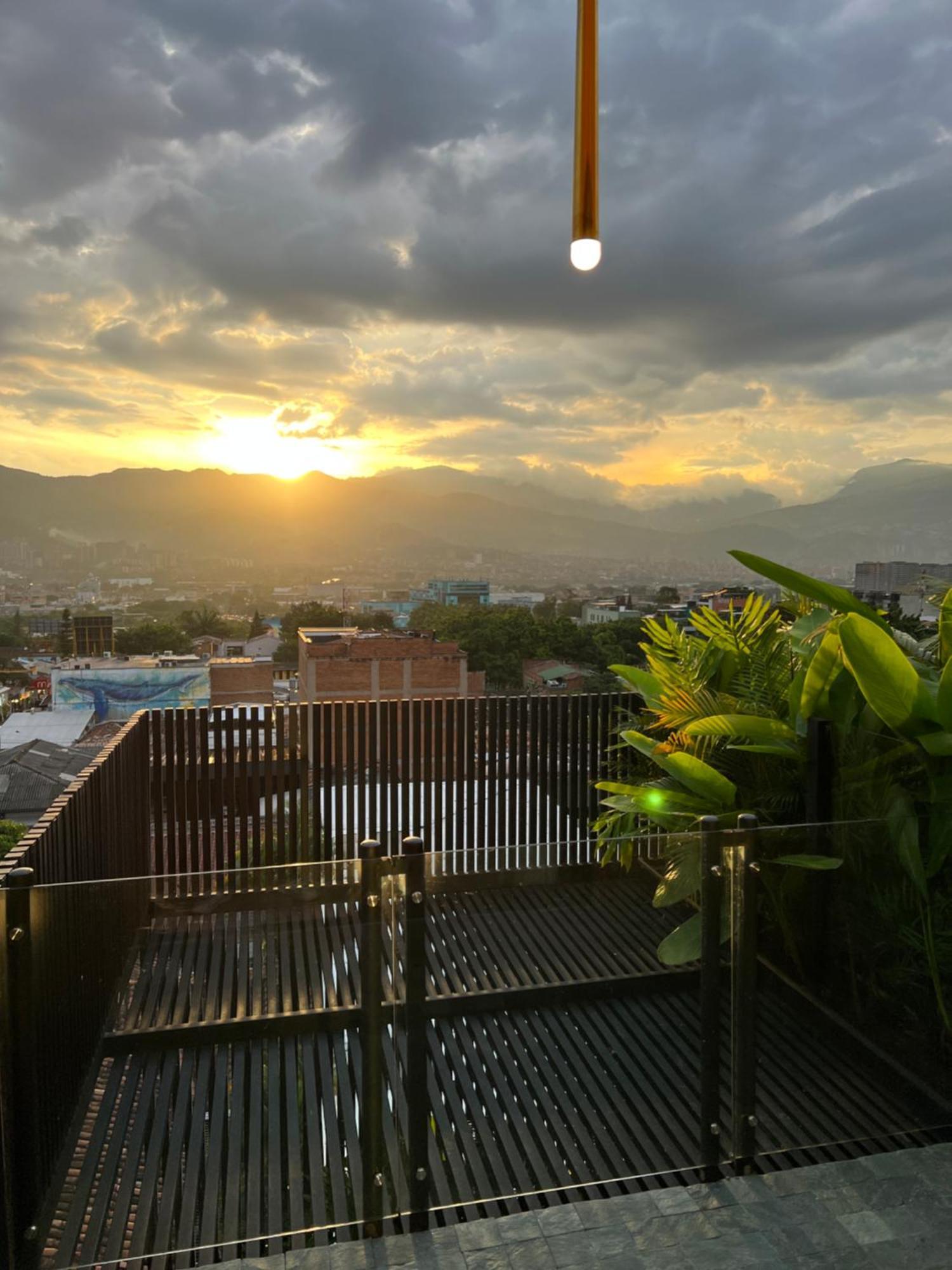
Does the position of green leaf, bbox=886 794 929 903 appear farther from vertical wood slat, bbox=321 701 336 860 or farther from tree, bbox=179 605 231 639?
tree, bbox=179 605 231 639

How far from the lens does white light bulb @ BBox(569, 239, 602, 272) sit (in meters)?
3.23

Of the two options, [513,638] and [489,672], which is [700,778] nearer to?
[489,672]

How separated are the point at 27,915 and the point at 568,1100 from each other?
1372 mm

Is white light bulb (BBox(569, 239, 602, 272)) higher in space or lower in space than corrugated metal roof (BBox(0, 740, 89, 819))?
higher

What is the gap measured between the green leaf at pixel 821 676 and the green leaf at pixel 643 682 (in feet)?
3.39

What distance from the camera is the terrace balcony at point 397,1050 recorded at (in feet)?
6.19

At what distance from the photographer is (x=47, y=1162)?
184cm

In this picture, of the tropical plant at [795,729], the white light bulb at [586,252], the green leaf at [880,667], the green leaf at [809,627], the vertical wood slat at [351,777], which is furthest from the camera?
the vertical wood slat at [351,777]

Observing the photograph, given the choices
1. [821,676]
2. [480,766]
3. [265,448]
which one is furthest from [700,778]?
[265,448]

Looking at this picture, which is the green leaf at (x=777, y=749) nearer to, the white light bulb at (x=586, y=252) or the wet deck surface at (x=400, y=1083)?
the wet deck surface at (x=400, y=1083)

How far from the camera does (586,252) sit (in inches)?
128

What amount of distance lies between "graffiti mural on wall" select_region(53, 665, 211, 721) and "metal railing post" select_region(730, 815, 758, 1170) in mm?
11228

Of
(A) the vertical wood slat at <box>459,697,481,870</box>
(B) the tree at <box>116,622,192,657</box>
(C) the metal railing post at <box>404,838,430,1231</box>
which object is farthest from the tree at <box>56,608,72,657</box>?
(C) the metal railing post at <box>404,838,430,1231</box>

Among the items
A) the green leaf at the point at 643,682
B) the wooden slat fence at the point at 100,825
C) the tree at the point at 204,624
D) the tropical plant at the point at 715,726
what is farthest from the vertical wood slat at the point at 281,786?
the tree at the point at 204,624
